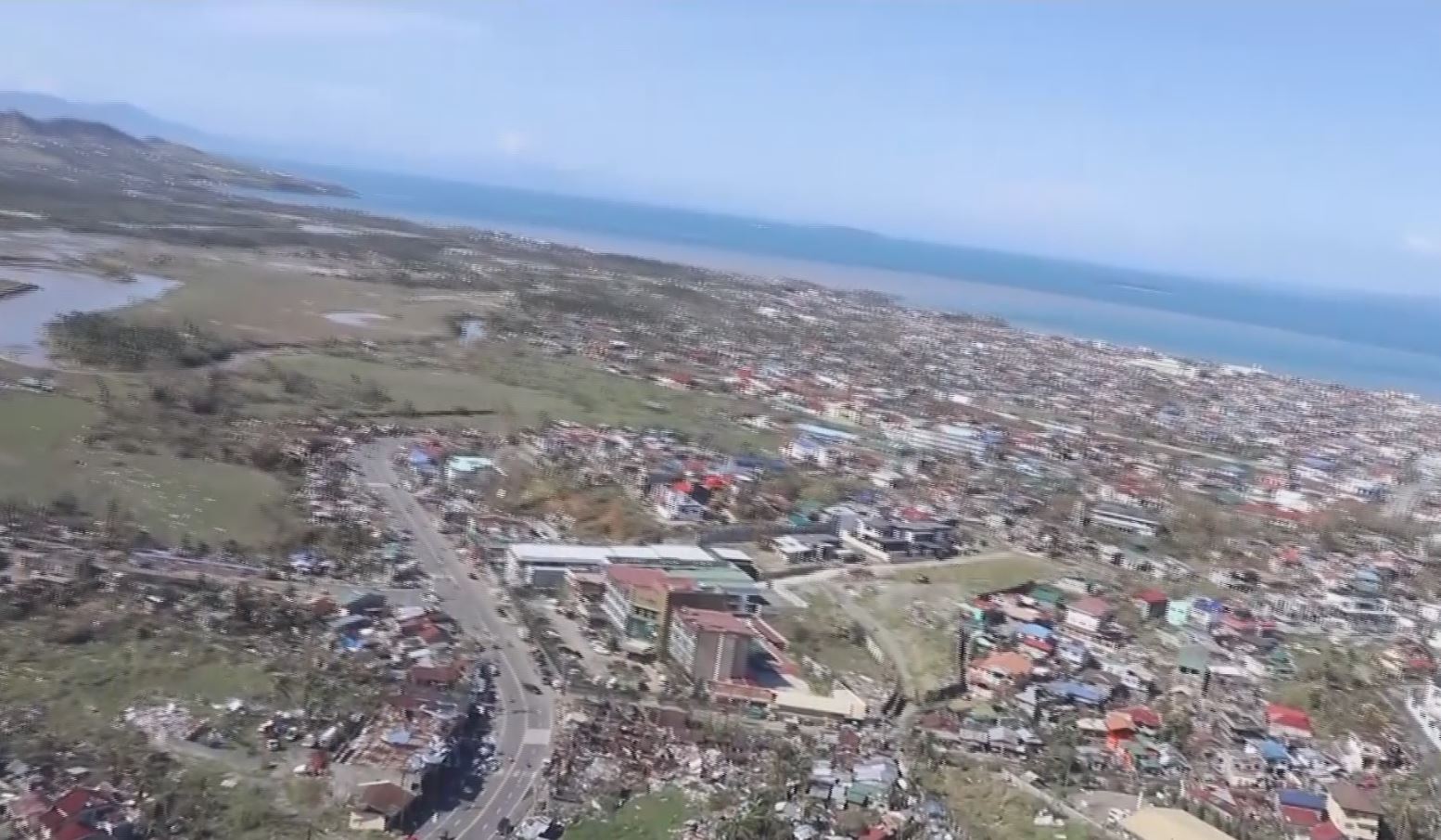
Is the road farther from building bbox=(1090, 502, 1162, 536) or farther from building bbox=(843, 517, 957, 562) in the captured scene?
building bbox=(1090, 502, 1162, 536)

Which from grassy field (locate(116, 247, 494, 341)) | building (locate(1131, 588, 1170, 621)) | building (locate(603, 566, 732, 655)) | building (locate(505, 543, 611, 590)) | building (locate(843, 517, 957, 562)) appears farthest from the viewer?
grassy field (locate(116, 247, 494, 341))

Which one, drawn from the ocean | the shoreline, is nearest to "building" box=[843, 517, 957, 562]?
the shoreline

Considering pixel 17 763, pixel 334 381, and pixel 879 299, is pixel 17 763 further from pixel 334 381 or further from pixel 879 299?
pixel 879 299

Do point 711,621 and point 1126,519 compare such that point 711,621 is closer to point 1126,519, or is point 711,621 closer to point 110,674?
point 110,674

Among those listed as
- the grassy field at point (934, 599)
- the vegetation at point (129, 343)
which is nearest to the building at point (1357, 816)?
the grassy field at point (934, 599)

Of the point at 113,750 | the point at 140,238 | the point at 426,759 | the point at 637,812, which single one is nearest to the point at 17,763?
the point at 113,750

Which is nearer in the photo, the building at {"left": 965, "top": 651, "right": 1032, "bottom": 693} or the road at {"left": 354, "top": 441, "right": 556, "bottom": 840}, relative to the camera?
the road at {"left": 354, "top": 441, "right": 556, "bottom": 840}
